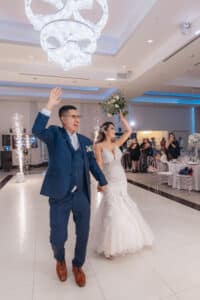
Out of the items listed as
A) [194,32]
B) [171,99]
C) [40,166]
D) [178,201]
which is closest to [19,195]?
[178,201]

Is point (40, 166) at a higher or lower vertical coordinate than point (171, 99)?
lower

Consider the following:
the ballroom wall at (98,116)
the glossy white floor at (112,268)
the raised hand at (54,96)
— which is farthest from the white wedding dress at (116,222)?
the ballroom wall at (98,116)

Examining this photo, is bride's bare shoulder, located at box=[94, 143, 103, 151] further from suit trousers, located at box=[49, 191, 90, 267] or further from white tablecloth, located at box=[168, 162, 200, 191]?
white tablecloth, located at box=[168, 162, 200, 191]

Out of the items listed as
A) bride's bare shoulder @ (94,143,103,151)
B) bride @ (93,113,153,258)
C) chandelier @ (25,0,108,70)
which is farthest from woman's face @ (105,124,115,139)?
chandelier @ (25,0,108,70)

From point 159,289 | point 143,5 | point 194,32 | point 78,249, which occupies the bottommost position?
point 159,289

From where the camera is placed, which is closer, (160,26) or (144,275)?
(144,275)

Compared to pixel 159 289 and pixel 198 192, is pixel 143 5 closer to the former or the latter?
pixel 198 192

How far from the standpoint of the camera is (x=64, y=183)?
1.79 m

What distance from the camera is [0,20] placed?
4.89 meters

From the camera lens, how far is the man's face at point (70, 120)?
1914mm

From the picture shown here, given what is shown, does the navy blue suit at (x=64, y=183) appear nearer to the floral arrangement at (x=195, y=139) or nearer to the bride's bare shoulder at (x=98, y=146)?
the bride's bare shoulder at (x=98, y=146)

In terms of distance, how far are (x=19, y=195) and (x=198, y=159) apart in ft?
16.4

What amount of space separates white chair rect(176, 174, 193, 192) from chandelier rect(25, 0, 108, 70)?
3770 mm

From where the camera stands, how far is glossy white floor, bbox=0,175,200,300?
187 centimetres
